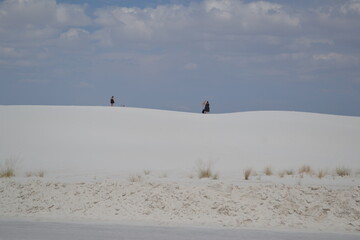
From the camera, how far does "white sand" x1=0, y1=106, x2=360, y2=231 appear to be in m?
12.1

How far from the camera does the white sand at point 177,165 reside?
1205cm

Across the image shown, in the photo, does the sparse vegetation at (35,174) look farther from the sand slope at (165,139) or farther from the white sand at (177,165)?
the sand slope at (165,139)

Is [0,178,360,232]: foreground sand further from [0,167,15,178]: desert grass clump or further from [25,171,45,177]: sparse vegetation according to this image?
[25,171,45,177]: sparse vegetation

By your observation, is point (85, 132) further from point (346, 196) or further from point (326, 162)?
point (346, 196)

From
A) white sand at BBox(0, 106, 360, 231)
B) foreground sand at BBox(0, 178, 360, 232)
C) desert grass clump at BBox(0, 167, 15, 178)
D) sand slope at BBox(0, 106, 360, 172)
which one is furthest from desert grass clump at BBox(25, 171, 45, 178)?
foreground sand at BBox(0, 178, 360, 232)

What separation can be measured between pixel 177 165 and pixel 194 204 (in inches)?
388

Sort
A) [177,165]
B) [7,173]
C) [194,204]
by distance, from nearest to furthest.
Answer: [194,204]
[7,173]
[177,165]

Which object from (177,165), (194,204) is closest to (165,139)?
(177,165)

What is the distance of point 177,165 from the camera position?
22.4 meters

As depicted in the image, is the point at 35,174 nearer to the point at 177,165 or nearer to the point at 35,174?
the point at 35,174

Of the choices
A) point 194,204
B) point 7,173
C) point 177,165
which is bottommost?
point 194,204

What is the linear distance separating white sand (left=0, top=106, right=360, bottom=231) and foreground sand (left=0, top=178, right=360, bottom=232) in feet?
0.09

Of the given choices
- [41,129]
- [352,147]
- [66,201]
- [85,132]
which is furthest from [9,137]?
[352,147]

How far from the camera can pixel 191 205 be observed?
40.9ft
